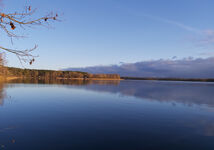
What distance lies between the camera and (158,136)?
10344mm

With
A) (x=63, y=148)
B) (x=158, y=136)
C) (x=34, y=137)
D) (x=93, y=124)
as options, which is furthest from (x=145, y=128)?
(x=34, y=137)

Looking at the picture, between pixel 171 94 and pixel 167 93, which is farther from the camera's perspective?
pixel 167 93

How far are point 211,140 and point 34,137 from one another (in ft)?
36.3

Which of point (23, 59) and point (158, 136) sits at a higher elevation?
point (23, 59)

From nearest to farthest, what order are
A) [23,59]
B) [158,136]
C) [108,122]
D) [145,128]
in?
[23,59] < [158,136] < [145,128] < [108,122]

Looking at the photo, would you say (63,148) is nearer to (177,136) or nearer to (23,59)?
(23,59)

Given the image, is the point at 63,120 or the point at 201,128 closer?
the point at 201,128

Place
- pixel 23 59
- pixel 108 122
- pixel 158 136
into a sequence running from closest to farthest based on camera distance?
pixel 23 59 → pixel 158 136 → pixel 108 122

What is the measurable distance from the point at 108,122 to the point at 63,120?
3.92 meters

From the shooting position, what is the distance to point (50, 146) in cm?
848

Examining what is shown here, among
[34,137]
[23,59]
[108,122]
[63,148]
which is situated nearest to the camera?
[23,59]

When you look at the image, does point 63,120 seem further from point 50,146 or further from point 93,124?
point 50,146

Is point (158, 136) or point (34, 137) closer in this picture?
point (34, 137)

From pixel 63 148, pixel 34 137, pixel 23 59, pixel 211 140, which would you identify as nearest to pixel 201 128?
pixel 211 140
